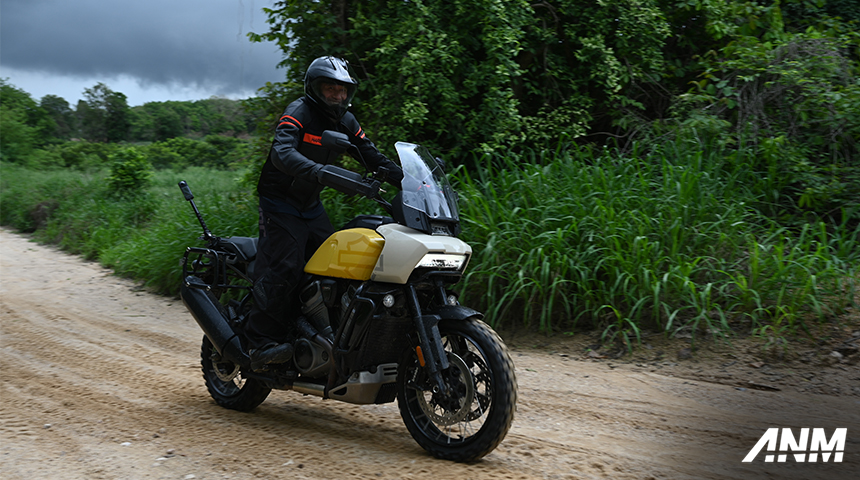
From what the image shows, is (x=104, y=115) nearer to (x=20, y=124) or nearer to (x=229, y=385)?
(x=20, y=124)

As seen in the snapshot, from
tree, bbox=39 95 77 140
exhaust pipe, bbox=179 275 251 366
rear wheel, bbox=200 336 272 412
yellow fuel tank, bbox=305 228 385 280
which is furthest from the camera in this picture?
tree, bbox=39 95 77 140

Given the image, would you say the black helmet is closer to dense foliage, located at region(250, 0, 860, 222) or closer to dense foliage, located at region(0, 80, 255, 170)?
dense foliage, located at region(250, 0, 860, 222)

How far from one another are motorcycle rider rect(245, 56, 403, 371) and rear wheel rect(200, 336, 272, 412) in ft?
1.30

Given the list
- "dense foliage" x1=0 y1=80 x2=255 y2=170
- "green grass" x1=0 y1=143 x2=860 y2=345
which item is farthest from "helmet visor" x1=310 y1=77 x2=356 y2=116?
"dense foliage" x1=0 y1=80 x2=255 y2=170

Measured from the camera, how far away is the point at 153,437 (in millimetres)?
3744

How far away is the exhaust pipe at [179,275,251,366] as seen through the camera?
413 centimetres

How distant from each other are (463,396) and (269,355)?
1.24 meters

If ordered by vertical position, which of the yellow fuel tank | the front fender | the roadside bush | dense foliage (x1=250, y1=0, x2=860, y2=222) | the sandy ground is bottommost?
the sandy ground

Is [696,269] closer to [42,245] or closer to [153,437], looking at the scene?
[153,437]

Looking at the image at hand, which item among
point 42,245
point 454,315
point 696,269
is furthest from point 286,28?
point 42,245

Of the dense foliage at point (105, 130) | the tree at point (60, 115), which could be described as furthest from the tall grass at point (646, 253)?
the tree at point (60, 115)

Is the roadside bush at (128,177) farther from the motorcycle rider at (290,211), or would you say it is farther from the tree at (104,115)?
the tree at (104,115)

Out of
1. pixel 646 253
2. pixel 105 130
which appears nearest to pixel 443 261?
pixel 646 253

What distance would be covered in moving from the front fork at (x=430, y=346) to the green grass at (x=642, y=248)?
2.65 meters
